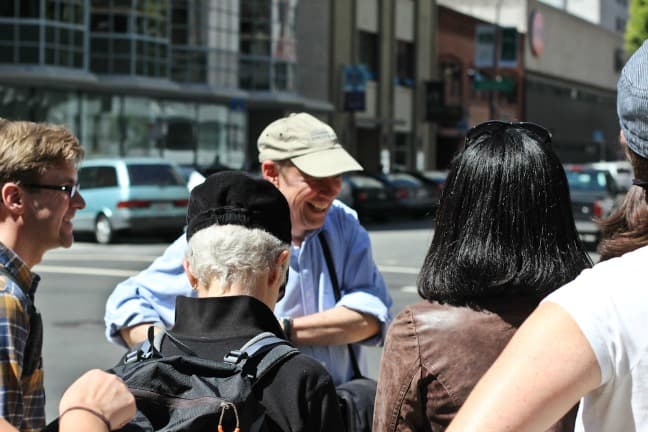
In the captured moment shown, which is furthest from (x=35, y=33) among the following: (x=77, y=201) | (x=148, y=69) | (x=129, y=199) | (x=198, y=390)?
(x=198, y=390)

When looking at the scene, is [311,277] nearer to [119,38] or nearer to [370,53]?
[119,38]

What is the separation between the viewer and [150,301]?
393 centimetres

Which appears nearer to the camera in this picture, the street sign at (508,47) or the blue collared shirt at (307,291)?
the blue collared shirt at (307,291)

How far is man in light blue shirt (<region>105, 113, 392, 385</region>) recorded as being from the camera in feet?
12.6

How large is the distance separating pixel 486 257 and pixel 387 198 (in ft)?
99.9

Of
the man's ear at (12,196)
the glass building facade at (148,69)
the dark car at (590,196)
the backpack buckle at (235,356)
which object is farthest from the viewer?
the glass building facade at (148,69)

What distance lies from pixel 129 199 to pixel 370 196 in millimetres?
10453

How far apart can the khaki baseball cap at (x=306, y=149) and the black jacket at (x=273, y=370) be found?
129cm

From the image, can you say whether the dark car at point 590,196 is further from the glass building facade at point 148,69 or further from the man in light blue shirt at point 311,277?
the man in light blue shirt at point 311,277

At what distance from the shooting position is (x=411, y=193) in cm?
3512

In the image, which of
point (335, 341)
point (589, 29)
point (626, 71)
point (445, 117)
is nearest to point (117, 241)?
point (335, 341)

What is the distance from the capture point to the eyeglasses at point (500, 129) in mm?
2834

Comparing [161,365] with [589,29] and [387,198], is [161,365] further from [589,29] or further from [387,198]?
[589,29]

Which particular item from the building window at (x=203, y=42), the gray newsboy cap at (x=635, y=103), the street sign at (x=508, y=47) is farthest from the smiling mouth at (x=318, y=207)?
the street sign at (x=508, y=47)
